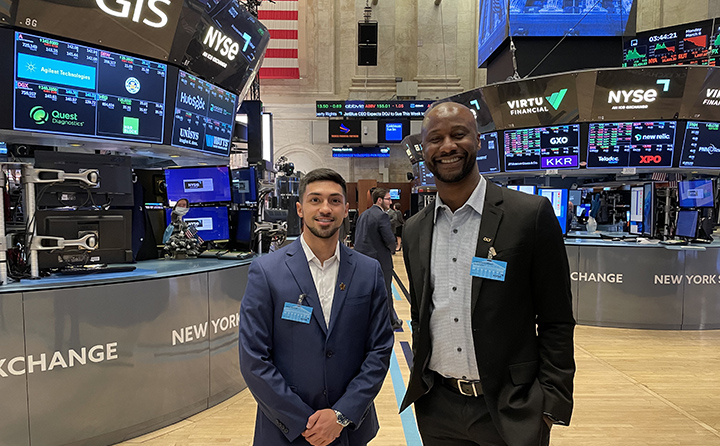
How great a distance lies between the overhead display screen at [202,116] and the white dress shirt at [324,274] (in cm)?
330

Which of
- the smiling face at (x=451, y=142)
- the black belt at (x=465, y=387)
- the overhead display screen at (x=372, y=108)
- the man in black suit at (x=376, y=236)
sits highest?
the overhead display screen at (x=372, y=108)

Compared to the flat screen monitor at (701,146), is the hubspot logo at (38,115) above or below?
below

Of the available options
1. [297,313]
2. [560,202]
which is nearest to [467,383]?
[297,313]

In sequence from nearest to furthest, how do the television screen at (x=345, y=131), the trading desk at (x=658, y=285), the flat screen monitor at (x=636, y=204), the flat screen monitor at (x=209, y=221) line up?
the flat screen monitor at (x=209, y=221), the trading desk at (x=658, y=285), the flat screen monitor at (x=636, y=204), the television screen at (x=345, y=131)

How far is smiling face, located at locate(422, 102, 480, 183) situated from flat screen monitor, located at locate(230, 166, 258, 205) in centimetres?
340

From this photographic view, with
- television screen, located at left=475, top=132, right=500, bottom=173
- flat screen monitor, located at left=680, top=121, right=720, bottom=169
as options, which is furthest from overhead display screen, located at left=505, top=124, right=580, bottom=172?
flat screen monitor, located at left=680, top=121, right=720, bottom=169

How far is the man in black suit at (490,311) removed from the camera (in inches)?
54.0

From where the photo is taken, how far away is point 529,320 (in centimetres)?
143

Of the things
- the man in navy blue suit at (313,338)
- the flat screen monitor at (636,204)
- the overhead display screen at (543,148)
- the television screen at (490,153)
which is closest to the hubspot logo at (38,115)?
the man in navy blue suit at (313,338)

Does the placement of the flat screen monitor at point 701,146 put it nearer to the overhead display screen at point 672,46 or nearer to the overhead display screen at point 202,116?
the overhead display screen at point 672,46

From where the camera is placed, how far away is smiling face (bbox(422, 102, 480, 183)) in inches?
54.4

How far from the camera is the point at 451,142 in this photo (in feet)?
4.55

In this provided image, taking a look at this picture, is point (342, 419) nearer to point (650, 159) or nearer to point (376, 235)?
point (376, 235)

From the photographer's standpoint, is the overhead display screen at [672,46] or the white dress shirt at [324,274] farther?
the overhead display screen at [672,46]
